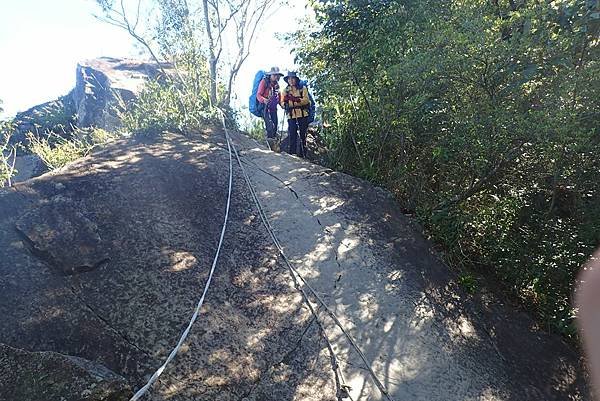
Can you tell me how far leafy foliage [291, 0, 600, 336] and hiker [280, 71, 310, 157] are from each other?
1.37 meters

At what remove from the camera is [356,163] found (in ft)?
21.6

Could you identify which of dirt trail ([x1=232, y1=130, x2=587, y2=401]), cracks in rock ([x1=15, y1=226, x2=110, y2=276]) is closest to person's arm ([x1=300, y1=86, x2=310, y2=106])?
dirt trail ([x1=232, y1=130, x2=587, y2=401])

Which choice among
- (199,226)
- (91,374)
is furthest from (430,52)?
(91,374)

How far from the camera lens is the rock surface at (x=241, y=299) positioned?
9.98 ft

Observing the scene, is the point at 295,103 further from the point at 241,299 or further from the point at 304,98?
the point at 241,299

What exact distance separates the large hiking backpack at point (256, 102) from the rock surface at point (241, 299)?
143 inches

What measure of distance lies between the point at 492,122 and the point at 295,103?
405cm

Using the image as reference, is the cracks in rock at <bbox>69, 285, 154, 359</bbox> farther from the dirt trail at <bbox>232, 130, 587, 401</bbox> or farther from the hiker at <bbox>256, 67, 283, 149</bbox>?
the hiker at <bbox>256, 67, 283, 149</bbox>

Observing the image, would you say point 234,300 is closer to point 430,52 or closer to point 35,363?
point 35,363

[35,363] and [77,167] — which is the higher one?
[77,167]

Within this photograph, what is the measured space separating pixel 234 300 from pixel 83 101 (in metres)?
10.6

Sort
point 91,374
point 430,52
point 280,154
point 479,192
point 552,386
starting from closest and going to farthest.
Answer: point 91,374, point 552,386, point 430,52, point 479,192, point 280,154

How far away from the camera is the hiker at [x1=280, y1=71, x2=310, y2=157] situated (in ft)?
24.3

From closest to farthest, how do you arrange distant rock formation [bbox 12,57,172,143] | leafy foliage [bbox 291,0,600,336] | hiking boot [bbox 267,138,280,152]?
1. leafy foliage [bbox 291,0,600,336]
2. hiking boot [bbox 267,138,280,152]
3. distant rock formation [bbox 12,57,172,143]
